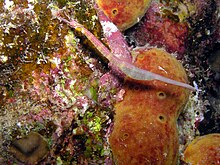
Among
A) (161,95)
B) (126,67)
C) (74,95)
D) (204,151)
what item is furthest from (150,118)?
(204,151)

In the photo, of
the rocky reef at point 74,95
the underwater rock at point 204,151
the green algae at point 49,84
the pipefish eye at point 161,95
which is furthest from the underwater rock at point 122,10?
the underwater rock at point 204,151

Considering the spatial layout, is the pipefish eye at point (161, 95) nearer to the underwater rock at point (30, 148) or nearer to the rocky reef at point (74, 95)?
the rocky reef at point (74, 95)

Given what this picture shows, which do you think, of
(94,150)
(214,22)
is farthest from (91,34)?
(214,22)

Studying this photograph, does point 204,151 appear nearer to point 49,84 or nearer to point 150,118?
point 150,118

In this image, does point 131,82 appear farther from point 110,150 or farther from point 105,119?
point 110,150

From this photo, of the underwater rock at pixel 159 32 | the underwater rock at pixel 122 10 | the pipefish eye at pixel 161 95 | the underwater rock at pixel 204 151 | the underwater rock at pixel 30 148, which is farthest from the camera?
the underwater rock at pixel 159 32

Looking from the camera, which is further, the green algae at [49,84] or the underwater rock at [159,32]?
the underwater rock at [159,32]

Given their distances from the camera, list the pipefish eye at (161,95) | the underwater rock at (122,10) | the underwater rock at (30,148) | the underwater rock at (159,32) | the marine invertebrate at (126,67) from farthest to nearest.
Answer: the underwater rock at (159,32) < the underwater rock at (122,10) < the pipefish eye at (161,95) < the marine invertebrate at (126,67) < the underwater rock at (30,148)
